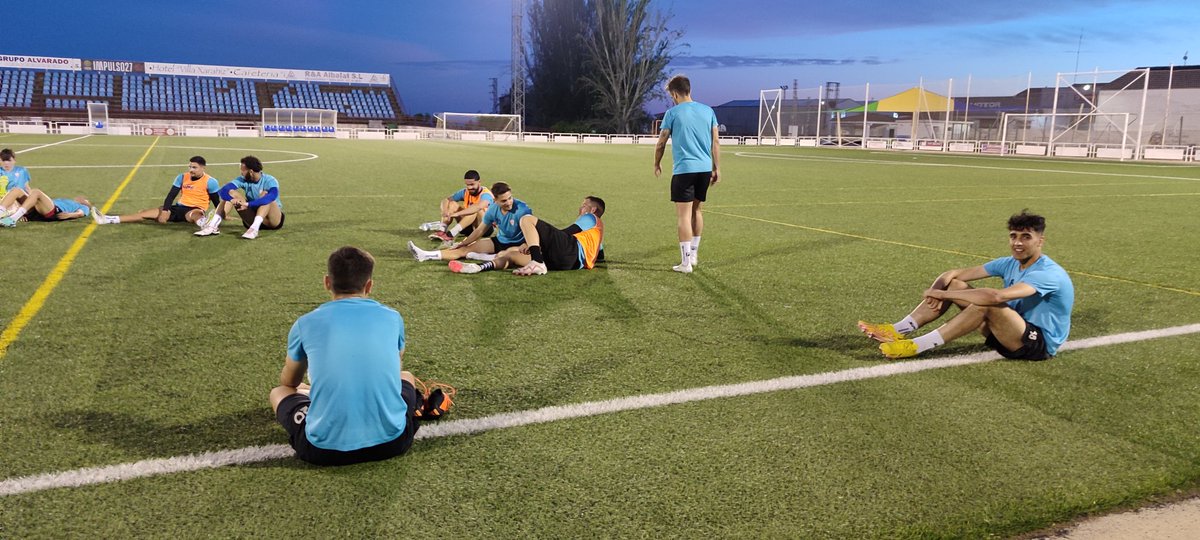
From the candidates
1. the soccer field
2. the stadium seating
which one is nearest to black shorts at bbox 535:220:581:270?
the soccer field

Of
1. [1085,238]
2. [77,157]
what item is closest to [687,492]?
[1085,238]

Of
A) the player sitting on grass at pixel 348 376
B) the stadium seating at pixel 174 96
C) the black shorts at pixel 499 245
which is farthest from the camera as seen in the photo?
the stadium seating at pixel 174 96

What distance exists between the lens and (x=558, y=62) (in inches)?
3201

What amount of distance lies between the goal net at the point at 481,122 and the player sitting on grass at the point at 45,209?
50.3 m

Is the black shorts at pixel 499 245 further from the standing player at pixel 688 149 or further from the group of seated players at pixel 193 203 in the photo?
the group of seated players at pixel 193 203

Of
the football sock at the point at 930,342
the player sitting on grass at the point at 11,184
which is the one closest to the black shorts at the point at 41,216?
the player sitting on grass at the point at 11,184

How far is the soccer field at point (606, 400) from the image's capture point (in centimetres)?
305

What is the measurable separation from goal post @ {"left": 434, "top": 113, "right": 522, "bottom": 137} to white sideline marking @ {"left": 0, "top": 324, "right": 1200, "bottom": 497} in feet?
187

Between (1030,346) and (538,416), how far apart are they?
3144 mm

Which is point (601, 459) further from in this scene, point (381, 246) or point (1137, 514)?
point (381, 246)

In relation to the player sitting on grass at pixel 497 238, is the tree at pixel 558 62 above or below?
above

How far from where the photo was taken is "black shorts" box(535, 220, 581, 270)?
768 cm

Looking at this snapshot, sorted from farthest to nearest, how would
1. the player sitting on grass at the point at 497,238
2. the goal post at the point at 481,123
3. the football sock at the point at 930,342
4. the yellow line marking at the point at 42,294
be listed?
the goal post at the point at 481,123 → the player sitting on grass at the point at 497,238 → the yellow line marking at the point at 42,294 → the football sock at the point at 930,342

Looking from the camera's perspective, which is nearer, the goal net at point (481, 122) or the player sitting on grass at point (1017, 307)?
the player sitting on grass at point (1017, 307)
